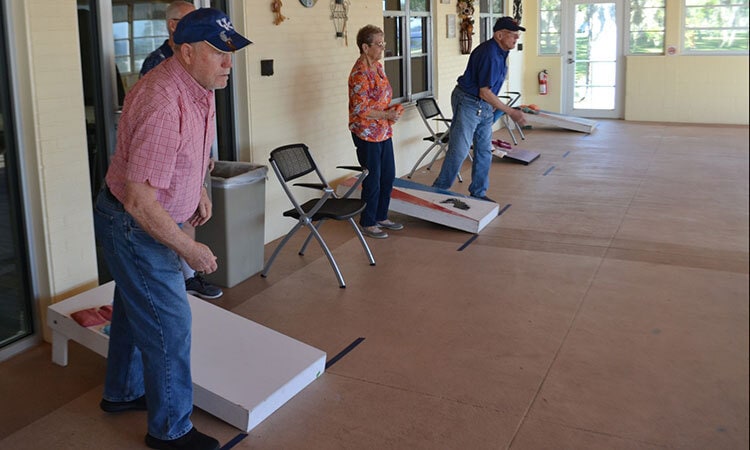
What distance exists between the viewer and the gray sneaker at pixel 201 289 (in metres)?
4.28

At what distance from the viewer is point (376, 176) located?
5.30 meters

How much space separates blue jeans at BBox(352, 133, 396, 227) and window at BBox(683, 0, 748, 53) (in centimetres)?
443

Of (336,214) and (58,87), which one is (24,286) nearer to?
(58,87)

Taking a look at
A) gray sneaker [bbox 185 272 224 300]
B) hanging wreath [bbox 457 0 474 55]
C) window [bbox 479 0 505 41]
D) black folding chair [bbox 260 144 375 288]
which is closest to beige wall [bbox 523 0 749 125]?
black folding chair [bbox 260 144 375 288]

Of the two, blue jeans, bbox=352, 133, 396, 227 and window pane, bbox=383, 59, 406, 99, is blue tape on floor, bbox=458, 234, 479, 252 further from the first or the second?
window pane, bbox=383, 59, 406, 99

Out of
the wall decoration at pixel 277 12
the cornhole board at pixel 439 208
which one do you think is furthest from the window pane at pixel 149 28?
the cornhole board at pixel 439 208

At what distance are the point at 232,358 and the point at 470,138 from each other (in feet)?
11.5

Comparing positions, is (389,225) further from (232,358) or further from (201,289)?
(232,358)

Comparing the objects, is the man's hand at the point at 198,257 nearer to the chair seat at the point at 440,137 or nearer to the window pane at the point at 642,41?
the window pane at the point at 642,41

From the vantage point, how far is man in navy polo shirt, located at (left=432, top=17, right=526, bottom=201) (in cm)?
569

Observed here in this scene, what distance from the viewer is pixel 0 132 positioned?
131 inches

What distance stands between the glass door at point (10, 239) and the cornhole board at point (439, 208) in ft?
8.88

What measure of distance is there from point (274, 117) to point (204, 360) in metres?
2.62

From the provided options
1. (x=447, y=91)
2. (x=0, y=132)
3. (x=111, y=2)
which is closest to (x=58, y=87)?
(x=0, y=132)
